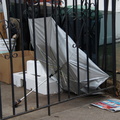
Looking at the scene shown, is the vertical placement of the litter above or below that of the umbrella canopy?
below

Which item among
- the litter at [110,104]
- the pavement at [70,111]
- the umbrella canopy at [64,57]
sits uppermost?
the umbrella canopy at [64,57]

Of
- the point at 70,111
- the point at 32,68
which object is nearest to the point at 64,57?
the point at 70,111

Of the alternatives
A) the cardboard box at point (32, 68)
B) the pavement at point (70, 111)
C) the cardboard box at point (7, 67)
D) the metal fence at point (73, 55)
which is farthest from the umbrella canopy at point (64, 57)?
the cardboard box at point (7, 67)

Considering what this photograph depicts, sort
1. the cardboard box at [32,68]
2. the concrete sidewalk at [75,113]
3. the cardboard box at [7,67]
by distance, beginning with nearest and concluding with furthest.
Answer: the concrete sidewalk at [75,113] < the cardboard box at [32,68] < the cardboard box at [7,67]

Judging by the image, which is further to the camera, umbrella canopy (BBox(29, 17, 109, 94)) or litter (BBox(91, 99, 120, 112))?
umbrella canopy (BBox(29, 17, 109, 94))

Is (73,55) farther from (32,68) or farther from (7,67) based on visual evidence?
(7,67)

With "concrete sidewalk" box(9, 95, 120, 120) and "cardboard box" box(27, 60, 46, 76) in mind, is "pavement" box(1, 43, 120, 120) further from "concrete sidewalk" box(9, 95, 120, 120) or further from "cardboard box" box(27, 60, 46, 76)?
"cardboard box" box(27, 60, 46, 76)

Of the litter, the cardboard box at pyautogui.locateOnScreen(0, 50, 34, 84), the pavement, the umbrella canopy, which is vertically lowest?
the pavement

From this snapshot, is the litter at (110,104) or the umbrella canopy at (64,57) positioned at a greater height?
the umbrella canopy at (64,57)

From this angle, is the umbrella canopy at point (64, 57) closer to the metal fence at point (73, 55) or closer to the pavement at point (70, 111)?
the metal fence at point (73, 55)

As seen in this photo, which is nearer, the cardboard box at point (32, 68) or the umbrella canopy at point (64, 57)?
the umbrella canopy at point (64, 57)

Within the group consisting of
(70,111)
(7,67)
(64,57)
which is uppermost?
(64,57)

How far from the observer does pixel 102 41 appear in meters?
3.98

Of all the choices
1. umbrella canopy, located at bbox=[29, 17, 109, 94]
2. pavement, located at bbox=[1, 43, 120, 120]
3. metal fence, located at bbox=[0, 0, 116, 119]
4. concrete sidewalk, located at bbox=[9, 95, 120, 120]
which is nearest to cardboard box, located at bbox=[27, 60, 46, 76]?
metal fence, located at bbox=[0, 0, 116, 119]
